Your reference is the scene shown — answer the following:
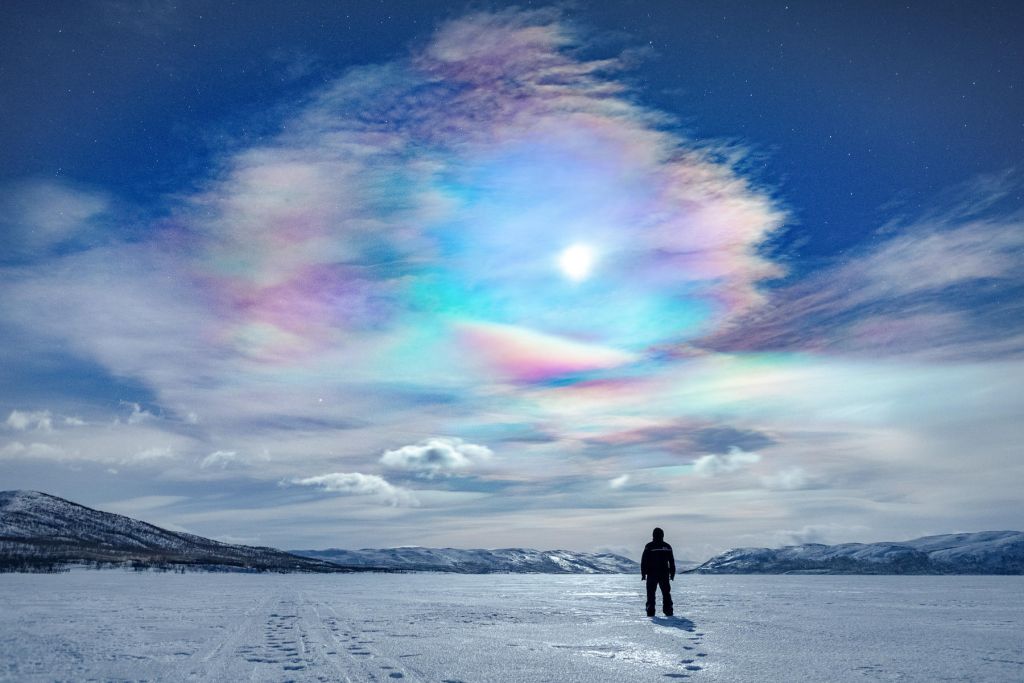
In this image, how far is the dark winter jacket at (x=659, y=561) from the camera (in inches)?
844

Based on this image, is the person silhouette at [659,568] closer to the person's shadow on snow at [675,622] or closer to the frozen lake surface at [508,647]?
the person's shadow on snow at [675,622]

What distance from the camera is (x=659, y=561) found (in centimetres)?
2156

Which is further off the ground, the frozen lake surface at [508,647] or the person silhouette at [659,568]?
the person silhouette at [659,568]

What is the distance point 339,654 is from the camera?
41.1 feet

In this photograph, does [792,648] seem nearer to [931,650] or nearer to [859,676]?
[931,650]

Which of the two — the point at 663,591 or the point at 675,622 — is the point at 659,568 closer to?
the point at 663,591

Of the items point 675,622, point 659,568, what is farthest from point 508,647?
point 659,568

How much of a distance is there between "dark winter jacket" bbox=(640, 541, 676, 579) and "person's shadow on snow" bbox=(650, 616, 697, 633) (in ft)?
4.05

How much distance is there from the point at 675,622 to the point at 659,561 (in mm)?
2232

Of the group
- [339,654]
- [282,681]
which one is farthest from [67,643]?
[282,681]

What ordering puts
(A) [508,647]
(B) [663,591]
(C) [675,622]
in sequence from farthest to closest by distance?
(B) [663,591] < (C) [675,622] < (A) [508,647]

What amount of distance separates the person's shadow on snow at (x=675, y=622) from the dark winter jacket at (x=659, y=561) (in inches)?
48.6

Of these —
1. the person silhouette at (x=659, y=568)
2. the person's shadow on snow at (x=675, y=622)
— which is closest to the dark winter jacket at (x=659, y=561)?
the person silhouette at (x=659, y=568)

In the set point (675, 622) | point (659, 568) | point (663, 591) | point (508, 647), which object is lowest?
point (675, 622)
